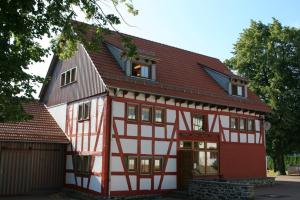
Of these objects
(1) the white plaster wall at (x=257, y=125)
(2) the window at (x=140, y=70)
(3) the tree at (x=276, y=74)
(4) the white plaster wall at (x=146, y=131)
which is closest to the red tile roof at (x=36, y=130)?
(4) the white plaster wall at (x=146, y=131)

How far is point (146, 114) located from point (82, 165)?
4.26 m

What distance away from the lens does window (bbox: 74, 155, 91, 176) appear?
20.3 meters

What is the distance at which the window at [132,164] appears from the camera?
19700 mm

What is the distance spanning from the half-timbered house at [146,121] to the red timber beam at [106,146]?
1.8 inches

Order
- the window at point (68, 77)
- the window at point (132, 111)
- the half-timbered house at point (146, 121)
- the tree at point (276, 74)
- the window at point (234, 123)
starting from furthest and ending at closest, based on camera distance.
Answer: the tree at point (276, 74) → the window at point (234, 123) → the window at point (68, 77) → the window at point (132, 111) → the half-timbered house at point (146, 121)

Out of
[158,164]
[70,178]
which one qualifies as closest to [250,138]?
[158,164]

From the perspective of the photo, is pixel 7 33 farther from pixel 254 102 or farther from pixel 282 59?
pixel 282 59

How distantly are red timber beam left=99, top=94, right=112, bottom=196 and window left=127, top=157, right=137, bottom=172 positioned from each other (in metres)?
1.26

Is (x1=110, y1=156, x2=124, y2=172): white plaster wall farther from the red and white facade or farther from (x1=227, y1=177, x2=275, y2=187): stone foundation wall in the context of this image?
(x1=227, y1=177, x2=275, y2=187): stone foundation wall

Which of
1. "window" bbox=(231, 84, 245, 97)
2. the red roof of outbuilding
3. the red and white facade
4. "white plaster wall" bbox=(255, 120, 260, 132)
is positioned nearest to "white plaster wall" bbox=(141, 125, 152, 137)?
the red and white facade

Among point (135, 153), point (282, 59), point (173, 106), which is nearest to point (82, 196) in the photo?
point (135, 153)

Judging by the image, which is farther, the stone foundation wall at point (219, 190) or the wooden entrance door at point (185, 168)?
the wooden entrance door at point (185, 168)

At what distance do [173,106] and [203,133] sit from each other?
2.76 meters

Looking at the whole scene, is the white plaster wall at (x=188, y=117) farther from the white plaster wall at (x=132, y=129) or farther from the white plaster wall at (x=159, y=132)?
the white plaster wall at (x=132, y=129)
